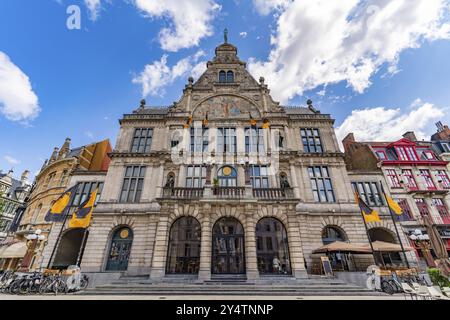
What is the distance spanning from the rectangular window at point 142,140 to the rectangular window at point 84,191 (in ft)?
18.9

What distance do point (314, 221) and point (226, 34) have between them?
27649 mm

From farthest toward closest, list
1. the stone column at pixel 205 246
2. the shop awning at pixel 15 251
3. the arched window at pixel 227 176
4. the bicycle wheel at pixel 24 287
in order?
1. the shop awning at pixel 15 251
2. the arched window at pixel 227 176
3. the stone column at pixel 205 246
4. the bicycle wheel at pixel 24 287

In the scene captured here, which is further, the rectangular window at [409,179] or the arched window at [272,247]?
the rectangular window at [409,179]

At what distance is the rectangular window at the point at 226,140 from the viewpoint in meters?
21.3

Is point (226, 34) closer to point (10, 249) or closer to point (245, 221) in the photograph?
point (245, 221)

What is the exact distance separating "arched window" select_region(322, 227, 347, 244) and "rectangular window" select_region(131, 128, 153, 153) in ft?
65.2

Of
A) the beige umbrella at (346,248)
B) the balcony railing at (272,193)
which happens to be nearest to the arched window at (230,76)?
the balcony railing at (272,193)

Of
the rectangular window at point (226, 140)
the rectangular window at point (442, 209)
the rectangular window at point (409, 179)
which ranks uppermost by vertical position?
the rectangular window at point (226, 140)

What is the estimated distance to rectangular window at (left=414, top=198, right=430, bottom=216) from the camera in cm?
2264

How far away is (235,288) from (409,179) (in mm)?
25800

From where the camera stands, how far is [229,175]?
1992 cm

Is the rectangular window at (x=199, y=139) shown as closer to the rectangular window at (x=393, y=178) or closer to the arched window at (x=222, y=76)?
the arched window at (x=222, y=76)

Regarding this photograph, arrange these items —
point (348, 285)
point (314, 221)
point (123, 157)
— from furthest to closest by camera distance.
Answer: point (123, 157) → point (314, 221) → point (348, 285)

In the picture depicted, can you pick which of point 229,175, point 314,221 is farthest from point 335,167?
point 229,175
